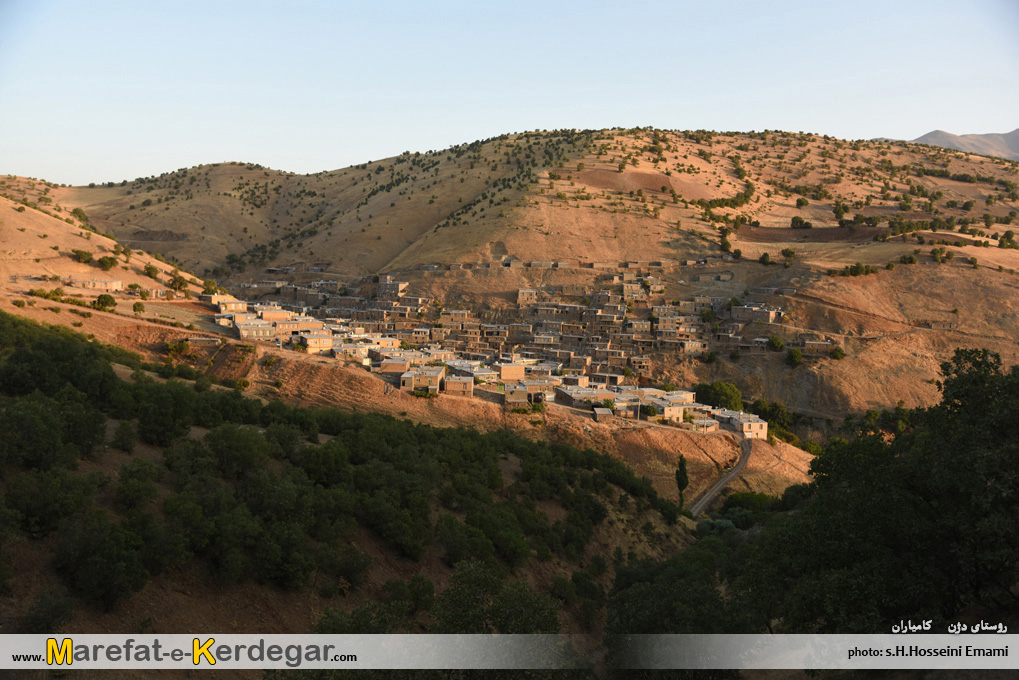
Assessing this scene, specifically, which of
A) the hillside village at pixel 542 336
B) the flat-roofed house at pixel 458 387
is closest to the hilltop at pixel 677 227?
the hillside village at pixel 542 336

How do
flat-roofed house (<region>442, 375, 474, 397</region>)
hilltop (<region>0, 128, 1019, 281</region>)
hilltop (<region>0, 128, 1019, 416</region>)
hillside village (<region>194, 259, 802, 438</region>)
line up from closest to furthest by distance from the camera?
1. flat-roofed house (<region>442, 375, 474, 397</region>)
2. hillside village (<region>194, 259, 802, 438</region>)
3. hilltop (<region>0, 128, 1019, 416</region>)
4. hilltop (<region>0, 128, 1019, 281</region>)

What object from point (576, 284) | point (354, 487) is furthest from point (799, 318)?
point (354, 487)

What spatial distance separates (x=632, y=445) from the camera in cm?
3241

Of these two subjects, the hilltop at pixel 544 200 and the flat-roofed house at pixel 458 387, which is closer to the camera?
the flat-roofed house at pixel 458 387

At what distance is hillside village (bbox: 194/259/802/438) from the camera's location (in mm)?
35594

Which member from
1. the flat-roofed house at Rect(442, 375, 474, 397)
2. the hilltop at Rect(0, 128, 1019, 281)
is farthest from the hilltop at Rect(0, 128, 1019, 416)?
the flat-roofed house at Rect(442, 375, 474, 397)

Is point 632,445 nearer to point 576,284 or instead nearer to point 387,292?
point 576,284

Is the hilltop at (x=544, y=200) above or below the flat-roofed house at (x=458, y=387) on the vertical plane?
above

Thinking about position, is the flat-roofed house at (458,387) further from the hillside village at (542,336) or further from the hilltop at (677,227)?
the hilltop at (677,227)

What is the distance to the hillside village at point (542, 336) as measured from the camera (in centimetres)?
3559

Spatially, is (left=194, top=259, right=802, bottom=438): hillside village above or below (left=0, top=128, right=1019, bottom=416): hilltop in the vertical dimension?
below

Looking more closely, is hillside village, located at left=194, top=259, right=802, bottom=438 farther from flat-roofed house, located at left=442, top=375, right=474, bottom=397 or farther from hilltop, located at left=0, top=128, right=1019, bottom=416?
hilltop, located at left=0, top=128, right=1019, bottom=416

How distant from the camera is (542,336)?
166 feet

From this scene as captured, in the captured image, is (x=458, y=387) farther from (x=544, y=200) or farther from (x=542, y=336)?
(x=544, y=200)
